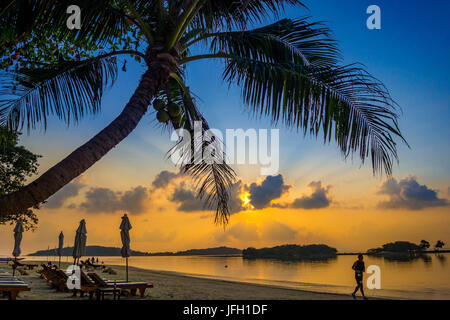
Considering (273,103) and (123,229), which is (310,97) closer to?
(273,103)

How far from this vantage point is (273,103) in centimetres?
432

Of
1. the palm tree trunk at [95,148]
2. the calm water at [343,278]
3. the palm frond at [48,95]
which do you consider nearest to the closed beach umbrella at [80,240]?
the palm frond at [48,95]

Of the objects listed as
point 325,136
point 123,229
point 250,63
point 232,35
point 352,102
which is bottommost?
point 123,229

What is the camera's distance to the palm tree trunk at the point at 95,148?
2486 millimetres

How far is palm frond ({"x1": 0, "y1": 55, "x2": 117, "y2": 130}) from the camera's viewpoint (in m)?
4.92

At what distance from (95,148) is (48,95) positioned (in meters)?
2.49

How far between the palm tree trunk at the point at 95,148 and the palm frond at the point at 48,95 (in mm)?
1584

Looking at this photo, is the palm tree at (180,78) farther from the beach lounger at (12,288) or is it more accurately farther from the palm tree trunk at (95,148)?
the beach lounger at (12,288)

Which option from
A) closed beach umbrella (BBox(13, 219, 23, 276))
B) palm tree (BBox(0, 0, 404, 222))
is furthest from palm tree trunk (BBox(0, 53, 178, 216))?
closed beach umbrella (BBox(13, 219, 23, 276))

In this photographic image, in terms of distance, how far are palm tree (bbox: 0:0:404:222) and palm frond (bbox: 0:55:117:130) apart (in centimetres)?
1

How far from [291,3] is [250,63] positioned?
1835mm

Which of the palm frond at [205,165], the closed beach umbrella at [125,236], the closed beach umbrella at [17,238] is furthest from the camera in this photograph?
the closed beach umbrella at [17,238]
